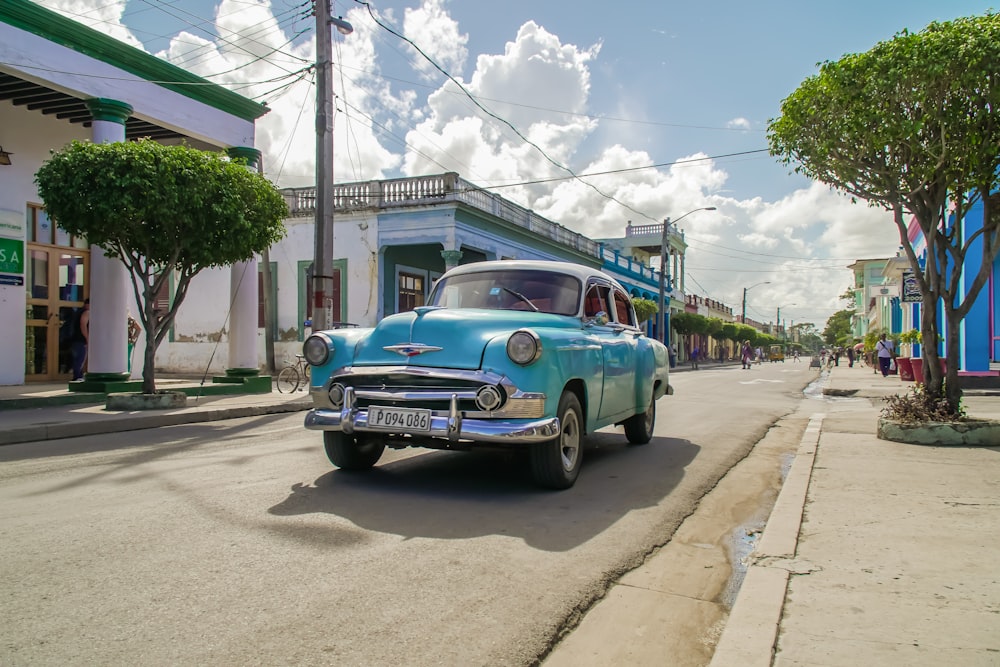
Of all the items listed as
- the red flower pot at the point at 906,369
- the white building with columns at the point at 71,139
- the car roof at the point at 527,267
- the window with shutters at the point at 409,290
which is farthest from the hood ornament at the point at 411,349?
the window with shutters at the point at 409,290

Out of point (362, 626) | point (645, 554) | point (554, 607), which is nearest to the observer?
point (362, 626)

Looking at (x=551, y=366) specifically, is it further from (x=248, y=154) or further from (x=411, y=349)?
(x=248, y=154)

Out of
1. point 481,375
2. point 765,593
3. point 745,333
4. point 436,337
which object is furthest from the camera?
point 745,333

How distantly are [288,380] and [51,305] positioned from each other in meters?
4.83

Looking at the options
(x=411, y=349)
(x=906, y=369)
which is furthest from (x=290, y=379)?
(x=906, y=369)

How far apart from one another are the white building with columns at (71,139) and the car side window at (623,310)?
8980 mm

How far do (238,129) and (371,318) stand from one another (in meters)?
8.93

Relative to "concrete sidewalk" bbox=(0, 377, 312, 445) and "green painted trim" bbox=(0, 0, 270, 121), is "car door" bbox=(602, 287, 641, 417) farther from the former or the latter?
"green painted trim" bbox=(0, 0, 270, 121)

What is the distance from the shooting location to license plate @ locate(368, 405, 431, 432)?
4.66 metres

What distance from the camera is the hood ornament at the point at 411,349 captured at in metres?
4.89

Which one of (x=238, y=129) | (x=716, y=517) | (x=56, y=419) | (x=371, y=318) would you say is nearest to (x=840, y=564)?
(x=716, y=517)

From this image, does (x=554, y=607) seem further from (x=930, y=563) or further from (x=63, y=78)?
(x=63, y=78)

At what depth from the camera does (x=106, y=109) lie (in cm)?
1186

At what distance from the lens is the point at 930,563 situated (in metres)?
3.57
